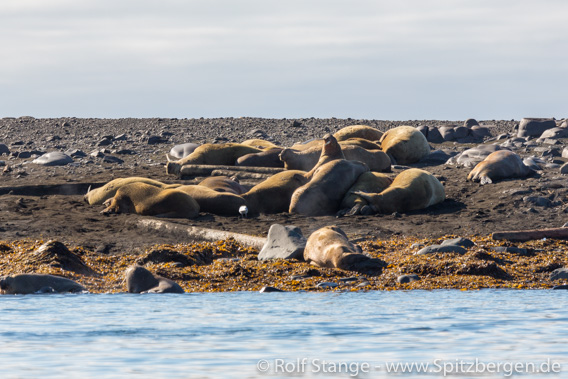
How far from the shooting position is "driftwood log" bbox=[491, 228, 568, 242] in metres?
12.9

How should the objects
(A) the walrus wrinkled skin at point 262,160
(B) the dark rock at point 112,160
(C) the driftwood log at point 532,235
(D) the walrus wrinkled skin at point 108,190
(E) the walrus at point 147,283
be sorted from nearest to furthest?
(E) the walrus at point 147,283, (C) the driftwood log at point 532,235, (D) the walrus wrinkled skin at point 108,190, (A) the walrus wrinkled skin at point 262,160, (B) the dark rock at point 112,160

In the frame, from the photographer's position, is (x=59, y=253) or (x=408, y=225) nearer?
(x=59, y=253)

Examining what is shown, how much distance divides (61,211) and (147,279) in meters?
5.78

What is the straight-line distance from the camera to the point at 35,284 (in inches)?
411

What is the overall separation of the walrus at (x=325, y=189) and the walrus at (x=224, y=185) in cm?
145

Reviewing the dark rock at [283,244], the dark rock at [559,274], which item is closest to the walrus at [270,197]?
the dark rock at [283,244]

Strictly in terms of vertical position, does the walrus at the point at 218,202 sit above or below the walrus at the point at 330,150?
below

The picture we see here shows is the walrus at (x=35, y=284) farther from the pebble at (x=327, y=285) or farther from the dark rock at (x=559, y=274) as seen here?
the dark rock at (x=559, y=274)

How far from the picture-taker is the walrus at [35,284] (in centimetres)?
1038

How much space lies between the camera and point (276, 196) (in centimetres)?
1536

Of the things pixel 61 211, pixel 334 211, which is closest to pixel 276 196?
pixel 334 211

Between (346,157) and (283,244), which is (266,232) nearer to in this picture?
(283,244)

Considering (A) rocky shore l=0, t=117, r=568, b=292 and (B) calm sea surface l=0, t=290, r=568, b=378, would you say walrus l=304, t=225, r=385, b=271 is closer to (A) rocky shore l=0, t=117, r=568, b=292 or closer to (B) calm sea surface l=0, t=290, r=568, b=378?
(A) rocky shore l=0, t=117, r=568, b=292

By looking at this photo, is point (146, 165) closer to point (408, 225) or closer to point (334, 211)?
point (334, 211)
